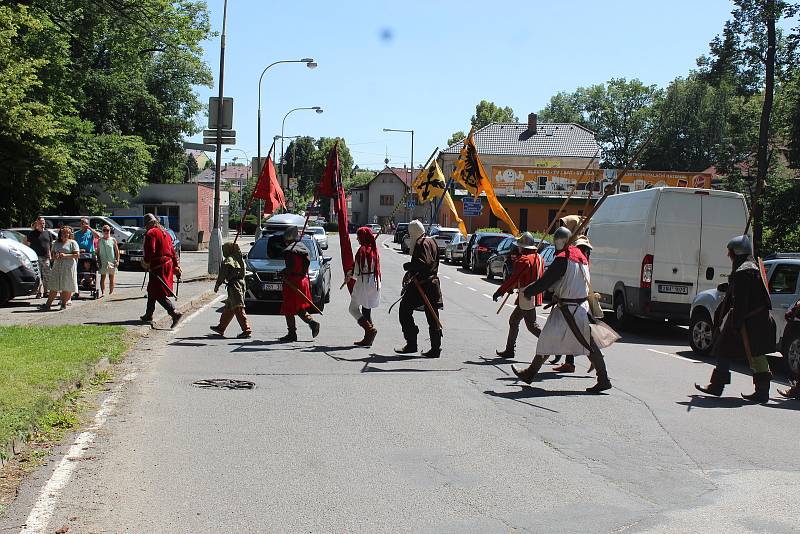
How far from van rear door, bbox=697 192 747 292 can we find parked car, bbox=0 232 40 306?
12.9m

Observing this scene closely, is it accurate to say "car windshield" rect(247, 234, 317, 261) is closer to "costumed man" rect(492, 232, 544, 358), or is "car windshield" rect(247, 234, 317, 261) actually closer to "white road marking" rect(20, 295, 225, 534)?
"costumed man" rect(492, 232, 544, 358)

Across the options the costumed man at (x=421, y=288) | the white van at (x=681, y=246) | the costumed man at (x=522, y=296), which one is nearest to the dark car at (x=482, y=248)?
the white van at (x=681, y=246)

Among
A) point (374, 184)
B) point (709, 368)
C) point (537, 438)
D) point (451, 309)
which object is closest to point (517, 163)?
point (374, 184)

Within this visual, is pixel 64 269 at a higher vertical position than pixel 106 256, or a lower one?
lower

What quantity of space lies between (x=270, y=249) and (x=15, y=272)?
5041mm

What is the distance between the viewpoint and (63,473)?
6.08m

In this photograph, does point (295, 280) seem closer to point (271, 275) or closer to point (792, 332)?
point (271, 275)

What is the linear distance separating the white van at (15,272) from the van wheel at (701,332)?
1263 centimetres

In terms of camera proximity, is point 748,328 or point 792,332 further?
point 792,332

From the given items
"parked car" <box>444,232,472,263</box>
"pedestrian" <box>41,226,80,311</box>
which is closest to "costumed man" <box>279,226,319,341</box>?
"pedestrian" <box>41,226,80,311</box>

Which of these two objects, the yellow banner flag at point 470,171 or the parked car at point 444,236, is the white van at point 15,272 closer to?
the yellow banner flag at point 470,171

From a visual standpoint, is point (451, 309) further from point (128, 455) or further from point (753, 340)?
point (128, 455)

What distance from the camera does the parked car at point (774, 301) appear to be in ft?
40.2

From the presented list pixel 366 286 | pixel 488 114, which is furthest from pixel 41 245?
pixel 488 114
